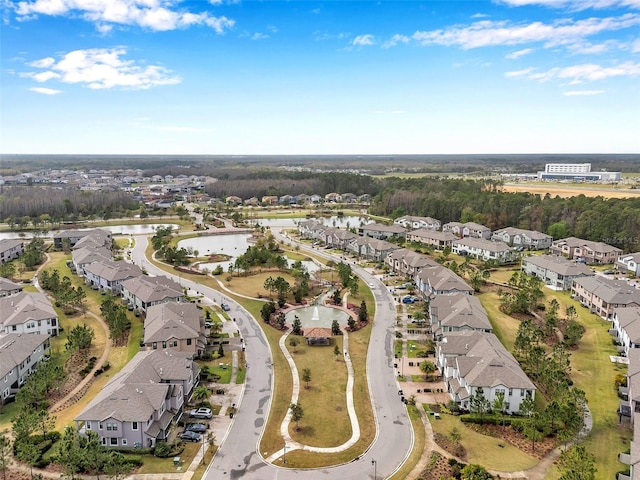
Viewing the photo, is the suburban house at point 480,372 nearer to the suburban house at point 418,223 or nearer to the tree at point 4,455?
the tree at point 4,455

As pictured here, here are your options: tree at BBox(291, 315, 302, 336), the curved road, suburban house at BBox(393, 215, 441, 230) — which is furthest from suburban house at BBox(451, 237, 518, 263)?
tree at BBox(291, 315, 302, 336)

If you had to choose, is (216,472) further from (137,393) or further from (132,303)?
(132,303)

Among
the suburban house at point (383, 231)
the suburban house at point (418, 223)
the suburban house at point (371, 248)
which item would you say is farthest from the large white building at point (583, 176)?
the suburban house at point (371, 248)

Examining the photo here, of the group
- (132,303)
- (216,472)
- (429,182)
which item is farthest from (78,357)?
(429,182)

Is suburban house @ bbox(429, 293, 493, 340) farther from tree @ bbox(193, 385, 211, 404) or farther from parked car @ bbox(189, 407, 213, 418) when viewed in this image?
parked car @ bbox(189, 407, 213, 418)

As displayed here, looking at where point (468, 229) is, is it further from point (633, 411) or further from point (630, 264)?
point (633, 411)
